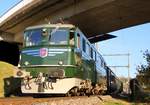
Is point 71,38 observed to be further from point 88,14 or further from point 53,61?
point 88,14

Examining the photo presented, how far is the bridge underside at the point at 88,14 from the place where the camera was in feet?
103

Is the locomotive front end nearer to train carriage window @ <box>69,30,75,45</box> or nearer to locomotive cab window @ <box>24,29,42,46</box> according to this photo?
locomotive cab window @ <box>24,29,42,46</box>

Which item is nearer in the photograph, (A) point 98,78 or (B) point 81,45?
(B) point 81,45

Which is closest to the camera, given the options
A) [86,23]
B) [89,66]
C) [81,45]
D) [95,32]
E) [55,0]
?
[81,45]

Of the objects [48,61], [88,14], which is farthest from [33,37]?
[88,14]

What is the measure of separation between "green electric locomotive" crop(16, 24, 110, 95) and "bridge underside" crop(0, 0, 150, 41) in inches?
418

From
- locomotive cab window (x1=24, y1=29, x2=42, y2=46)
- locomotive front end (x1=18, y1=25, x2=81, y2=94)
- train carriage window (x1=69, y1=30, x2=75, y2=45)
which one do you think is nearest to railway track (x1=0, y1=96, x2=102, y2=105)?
locomotive front end (x1=18, y1=25, x2=81, y2=94)

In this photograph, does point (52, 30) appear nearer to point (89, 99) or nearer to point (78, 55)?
point (78, 55)

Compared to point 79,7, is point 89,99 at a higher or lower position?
lower

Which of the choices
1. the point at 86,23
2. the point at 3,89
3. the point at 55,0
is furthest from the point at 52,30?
the point at 86,23

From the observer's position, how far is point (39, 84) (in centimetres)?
1788

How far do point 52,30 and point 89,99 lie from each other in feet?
11.4

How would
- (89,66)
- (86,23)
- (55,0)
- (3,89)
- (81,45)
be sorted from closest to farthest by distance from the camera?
1. (81,45)
2. (89,66)
3. (3,89)
4. (55,0)
5. (86,23)

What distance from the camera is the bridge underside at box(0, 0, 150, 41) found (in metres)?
31.4
